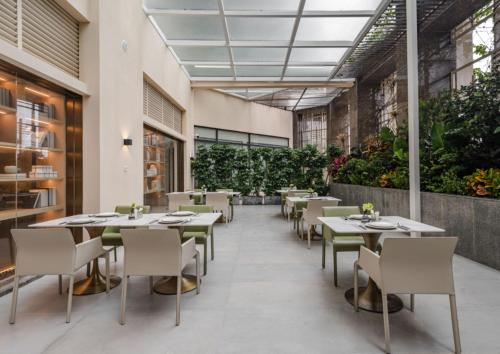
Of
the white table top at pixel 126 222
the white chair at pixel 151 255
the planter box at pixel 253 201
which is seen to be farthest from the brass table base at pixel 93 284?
the planter box at pixel 253 201

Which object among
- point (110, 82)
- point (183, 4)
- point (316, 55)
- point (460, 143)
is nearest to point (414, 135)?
point (460, 143)

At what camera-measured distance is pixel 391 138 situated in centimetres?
746

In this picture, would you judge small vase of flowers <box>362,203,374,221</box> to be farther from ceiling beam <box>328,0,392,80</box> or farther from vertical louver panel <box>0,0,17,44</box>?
ceiling beam <box>328,0,392,80</box>

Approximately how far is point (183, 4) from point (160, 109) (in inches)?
118

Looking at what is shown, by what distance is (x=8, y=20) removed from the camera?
357 cm

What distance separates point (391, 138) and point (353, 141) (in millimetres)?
3990

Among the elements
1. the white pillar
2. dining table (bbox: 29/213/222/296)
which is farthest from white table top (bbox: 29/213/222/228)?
the white pillar

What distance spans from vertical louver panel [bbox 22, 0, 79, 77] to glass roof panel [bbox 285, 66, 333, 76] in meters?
6.87

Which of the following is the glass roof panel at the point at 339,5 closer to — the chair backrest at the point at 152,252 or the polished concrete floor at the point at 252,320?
the polished concrete floor at the point at 252,320

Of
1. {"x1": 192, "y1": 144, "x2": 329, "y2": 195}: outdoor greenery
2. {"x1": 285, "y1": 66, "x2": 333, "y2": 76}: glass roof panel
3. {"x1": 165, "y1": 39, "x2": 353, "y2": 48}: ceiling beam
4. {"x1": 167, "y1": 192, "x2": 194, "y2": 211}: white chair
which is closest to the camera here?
{"x1": 167, "y1": 192, "x2": 194, "y2": 211}: white chair

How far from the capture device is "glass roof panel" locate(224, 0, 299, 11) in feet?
21.3

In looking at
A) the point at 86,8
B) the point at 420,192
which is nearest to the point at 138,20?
the point at 86,8

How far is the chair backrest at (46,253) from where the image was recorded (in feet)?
9.04

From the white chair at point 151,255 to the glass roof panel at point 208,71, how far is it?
27.5ft
